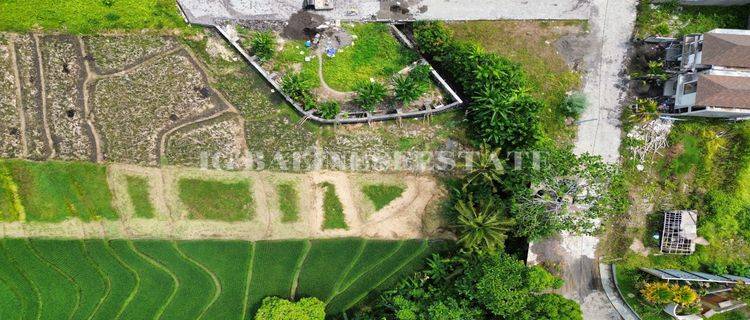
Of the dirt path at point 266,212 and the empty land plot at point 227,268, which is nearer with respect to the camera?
the dirt path at point 266,212

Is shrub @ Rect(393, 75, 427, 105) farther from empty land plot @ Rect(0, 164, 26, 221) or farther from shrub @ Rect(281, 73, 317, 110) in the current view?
empty land plot @ Rect(0, 164, 26, 221)

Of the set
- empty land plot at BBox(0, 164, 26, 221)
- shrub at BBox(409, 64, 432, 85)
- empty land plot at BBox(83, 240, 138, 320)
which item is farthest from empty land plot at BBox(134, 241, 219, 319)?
shrub at BBox(409, 64, 432, 85)

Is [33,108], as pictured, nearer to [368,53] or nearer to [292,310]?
[292,310]

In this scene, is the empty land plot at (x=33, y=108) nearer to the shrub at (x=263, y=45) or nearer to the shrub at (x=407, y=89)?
the shrub at (x=263, y=45)

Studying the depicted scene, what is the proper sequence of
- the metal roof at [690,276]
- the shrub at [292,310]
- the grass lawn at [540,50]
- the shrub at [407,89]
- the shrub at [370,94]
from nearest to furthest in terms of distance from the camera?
1. the metal roof at [690,276]
2. the shrub at [292,310]
3. the shrub at [407,89]
4. the shrub at [370,94]
5. the grass lawn at [540,50]

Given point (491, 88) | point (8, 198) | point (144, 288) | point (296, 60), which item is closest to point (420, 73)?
point (491, 88)

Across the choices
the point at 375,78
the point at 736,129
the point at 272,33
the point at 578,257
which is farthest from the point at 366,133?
the point at 736,129

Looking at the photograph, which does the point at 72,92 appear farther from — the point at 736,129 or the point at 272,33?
the point at 736,129

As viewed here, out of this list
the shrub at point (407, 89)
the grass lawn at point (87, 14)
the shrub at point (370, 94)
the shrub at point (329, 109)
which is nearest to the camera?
the shrub at point (407, 89)

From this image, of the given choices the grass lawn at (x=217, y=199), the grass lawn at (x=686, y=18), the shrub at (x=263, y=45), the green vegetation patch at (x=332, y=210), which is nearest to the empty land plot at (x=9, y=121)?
the grass lawn at (x=217, y=199)
